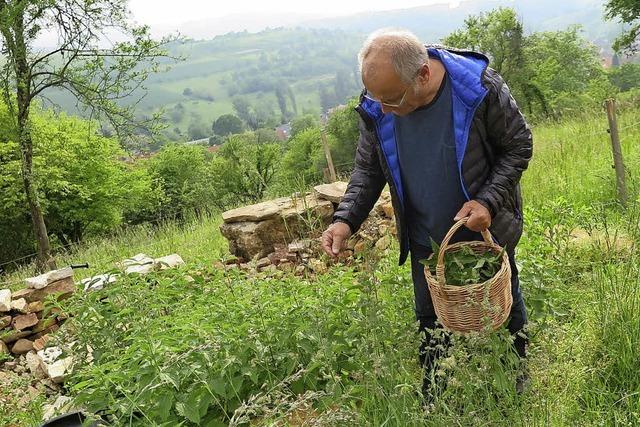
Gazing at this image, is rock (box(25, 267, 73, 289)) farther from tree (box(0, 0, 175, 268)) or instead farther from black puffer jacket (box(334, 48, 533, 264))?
black puffer jacket (box(334, 48, 533, 264))

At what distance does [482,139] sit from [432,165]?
234 millimetres

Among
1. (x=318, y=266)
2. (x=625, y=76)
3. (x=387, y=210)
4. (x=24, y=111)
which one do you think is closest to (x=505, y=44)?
(x=24, y=111)

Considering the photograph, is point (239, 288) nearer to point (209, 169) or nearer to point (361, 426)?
point (361, 426)

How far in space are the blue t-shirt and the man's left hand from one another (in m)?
0.19

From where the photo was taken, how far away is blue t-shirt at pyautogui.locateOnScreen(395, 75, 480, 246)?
2383mm

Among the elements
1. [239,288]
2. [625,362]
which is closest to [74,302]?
[239,288]

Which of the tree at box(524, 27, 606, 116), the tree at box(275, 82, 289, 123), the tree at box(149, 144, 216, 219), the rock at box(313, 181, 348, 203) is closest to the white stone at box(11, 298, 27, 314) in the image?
the rock at box(313, 181, 348, 203)

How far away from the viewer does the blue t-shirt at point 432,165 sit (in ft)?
7.82

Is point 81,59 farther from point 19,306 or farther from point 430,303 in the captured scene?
point 430,303

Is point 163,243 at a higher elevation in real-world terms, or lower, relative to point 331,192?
lower

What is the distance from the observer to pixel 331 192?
6.97 m

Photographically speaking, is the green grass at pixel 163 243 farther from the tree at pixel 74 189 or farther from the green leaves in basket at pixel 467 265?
the tree at pixel 74 189

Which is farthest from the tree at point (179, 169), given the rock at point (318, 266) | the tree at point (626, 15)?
the rock at point (318, 266)

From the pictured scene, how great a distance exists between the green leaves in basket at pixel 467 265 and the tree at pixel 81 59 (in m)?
10.1
